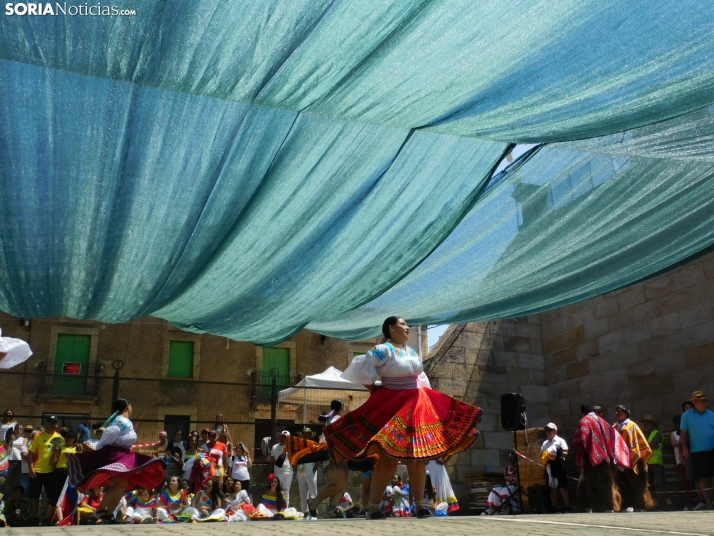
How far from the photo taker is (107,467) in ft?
21.7

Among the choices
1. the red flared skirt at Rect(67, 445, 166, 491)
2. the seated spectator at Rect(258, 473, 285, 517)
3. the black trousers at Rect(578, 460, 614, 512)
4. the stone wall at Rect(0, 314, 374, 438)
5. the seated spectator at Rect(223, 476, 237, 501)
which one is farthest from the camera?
the stone wall at Rect(0, 314, 374, 438)

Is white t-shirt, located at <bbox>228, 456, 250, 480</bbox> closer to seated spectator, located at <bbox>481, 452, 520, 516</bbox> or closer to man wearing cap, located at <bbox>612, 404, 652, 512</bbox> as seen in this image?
seated spectator, located at <bbox>481, 452, 520, 516</bbox>

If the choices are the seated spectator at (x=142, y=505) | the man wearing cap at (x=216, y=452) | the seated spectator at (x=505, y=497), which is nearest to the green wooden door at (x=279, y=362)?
the man wearing cap at (x=216, y=452)

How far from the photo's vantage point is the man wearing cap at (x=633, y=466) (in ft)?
29.8

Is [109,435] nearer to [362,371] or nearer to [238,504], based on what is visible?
[362,371]

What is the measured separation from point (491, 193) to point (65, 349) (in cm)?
1998

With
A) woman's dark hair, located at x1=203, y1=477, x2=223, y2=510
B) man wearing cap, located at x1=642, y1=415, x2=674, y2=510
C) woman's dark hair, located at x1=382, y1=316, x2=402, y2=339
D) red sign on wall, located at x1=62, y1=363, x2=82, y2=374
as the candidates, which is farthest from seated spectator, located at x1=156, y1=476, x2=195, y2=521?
red sign on wall, located at x1=62, y1=363, x2=82, y2=374

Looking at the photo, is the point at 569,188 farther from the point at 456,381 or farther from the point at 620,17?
the point at 456,381

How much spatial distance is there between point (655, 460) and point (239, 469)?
5.94 meters

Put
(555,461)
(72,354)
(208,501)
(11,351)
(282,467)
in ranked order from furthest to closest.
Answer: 1. (72,354)
2. (282,467)
3. (208,501)
4. (555,461)
5. (11,351)

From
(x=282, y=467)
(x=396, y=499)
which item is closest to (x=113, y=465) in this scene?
(x=282, y=467)

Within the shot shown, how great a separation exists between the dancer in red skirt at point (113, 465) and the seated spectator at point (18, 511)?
357 centimetres

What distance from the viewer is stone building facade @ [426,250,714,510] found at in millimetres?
12133

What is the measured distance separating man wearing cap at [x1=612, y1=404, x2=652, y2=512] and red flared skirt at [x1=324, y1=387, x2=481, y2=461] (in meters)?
4.44
